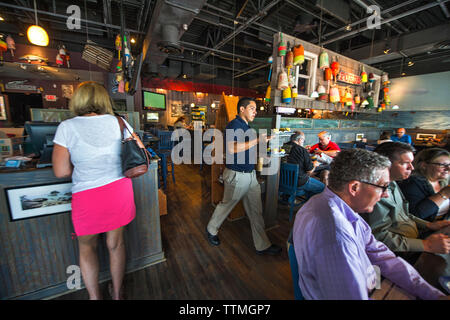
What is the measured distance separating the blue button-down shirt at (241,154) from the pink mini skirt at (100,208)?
1.12 meters

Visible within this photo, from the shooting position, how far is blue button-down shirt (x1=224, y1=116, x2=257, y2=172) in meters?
2.00

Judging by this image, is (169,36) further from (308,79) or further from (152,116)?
(152,116)

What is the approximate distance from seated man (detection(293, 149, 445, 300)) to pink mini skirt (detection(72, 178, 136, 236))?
1.28m

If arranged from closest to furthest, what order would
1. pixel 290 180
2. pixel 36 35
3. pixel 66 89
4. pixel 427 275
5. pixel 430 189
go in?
pixel 427 275 → pixel 430 189 → pixel 290 180 → pixel 36 35 → pixel 66 89

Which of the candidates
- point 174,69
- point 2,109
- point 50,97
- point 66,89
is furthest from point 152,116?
point 2,109

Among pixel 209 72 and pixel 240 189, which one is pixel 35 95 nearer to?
pixel 209 72

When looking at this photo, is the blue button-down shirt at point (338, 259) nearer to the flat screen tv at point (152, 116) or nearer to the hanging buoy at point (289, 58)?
the hanging buoy at point (289, 58)

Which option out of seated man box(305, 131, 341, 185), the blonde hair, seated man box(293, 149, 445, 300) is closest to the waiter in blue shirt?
seated man box(293, 149, 445, 300)

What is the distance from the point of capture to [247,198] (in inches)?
85.9

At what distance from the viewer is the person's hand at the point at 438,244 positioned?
109 centimetres

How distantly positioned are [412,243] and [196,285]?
5.94 ft

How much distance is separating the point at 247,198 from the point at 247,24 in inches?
173

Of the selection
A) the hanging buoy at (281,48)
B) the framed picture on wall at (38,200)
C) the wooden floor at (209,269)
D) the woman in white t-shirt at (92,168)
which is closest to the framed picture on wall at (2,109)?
the wooden floor at (209,269)

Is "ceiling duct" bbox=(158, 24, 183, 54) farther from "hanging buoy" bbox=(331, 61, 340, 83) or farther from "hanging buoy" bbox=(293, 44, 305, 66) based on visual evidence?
"hanging buoy" bbox=(331, 61, 340, 83)
